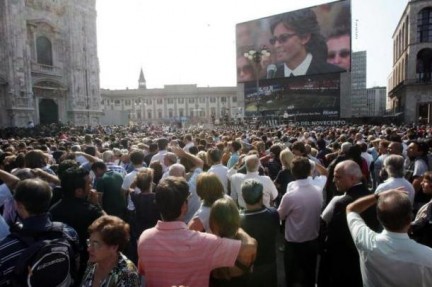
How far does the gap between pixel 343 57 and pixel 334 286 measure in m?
39.4

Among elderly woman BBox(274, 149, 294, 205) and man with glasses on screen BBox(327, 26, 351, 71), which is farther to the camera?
man with glasses on screen BBox(327, 26, 351, 71)

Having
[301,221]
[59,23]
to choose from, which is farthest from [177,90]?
[301,221]

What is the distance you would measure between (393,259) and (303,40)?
137 feet

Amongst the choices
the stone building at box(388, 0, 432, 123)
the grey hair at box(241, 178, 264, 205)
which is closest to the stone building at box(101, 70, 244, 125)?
the stone building at box(388, 0, 432, 123)

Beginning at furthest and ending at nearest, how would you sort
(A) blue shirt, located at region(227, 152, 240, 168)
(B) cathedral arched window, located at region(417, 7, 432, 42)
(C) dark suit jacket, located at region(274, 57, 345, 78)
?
1. (B) cathedral arched window, located at region(417, 7, 432, 42)
2. (C) dark suit jacket, located at region(274, 57, 345, 78)
3. (A) blue shirt, located at region(227, 152, 240, 168)

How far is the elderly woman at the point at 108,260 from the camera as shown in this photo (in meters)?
2.37

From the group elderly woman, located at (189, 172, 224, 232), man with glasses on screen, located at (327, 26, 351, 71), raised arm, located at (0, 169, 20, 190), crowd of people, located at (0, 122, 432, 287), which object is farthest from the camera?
man with glasses on screen, located at (327, 26, 351, 71)

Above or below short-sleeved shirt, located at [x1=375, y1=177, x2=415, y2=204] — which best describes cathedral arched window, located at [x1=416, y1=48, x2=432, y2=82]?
above

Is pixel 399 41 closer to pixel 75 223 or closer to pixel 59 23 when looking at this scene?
pixel 59 23

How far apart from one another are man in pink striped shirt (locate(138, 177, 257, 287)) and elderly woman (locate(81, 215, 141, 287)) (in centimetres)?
20

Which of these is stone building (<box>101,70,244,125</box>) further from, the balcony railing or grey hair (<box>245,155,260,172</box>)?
grey hair (<box>245,155,260,172</box>)

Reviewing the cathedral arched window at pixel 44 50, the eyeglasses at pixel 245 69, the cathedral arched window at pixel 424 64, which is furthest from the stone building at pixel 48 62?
the cathedral arched window at pixel 424 64

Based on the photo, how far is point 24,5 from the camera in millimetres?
30906

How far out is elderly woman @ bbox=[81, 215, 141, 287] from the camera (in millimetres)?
2369
